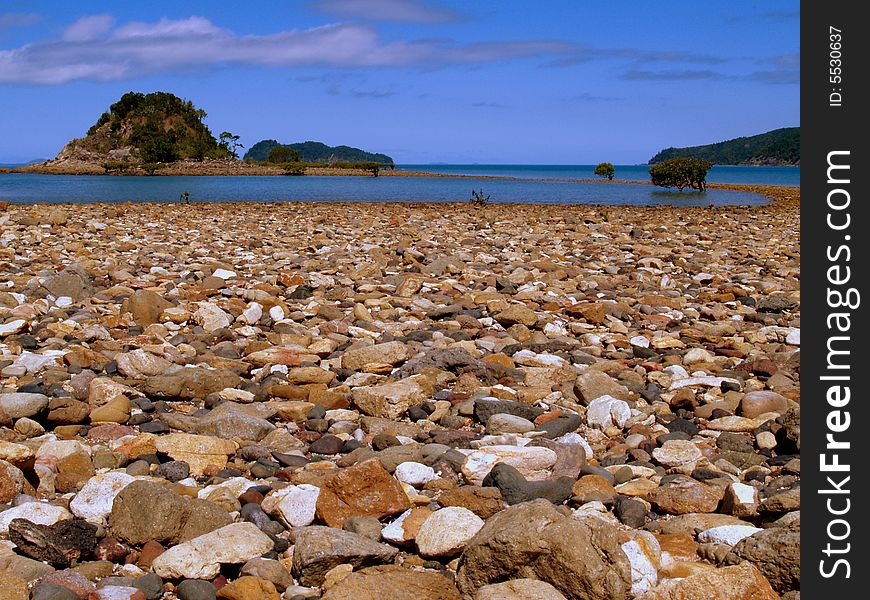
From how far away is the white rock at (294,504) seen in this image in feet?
10.9

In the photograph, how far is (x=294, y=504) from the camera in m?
3.36

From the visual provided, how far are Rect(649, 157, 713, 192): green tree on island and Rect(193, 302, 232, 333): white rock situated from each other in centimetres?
4240

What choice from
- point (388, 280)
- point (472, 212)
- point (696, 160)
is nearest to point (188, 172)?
point (696, 160)

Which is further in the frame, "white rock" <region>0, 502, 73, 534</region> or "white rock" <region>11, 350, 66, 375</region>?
"white rock" <region>11, 350, 66, 375</region>

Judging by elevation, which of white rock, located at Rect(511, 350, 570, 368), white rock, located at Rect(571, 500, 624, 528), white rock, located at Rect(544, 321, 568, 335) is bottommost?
white rock, located at Rect(571, 500, 624, 528)

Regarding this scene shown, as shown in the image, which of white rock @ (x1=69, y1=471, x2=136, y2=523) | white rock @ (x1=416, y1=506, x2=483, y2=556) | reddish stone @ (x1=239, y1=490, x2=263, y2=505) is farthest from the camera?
reddish stone @ (x1=239, y1=490, x2=263, y2=505)

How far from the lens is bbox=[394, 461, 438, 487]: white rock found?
12.1 feet

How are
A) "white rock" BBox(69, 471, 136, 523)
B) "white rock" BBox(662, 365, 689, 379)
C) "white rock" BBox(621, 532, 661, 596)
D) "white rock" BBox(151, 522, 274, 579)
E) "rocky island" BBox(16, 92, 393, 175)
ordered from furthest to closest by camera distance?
1. "rocky island" BBox(16, 92, 393, 175)
2. "white rock" BBox(662, 365, 689, 379)
3. "white rock" BBox(69, 471, 136, 523)
4. "white rock" BBox(151, 522, 274, 579)
5. "white rock" BBox(621, 532, 661, 596)

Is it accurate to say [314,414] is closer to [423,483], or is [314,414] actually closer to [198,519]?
[423,483]

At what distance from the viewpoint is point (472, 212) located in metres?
22.7

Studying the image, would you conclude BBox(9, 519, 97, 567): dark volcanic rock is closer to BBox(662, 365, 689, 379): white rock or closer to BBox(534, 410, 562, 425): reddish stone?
BBox(534, 410, 562, 425): reddish stone

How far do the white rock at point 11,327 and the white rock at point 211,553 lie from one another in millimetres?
4064

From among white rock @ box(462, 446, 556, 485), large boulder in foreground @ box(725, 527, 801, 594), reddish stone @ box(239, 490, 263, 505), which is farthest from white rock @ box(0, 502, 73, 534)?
large boulder in foreground @ box(725, 527, 801, 594)

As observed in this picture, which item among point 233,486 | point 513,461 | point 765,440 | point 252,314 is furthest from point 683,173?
point 233,486
